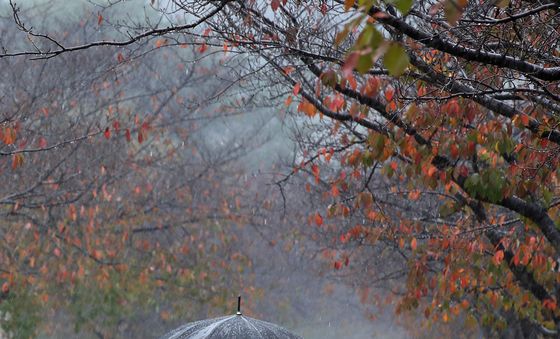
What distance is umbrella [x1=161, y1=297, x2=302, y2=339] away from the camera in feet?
21.3

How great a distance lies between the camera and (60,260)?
14.8 meters

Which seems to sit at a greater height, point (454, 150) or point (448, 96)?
point (454, 150)

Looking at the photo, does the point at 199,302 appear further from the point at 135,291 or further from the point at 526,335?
the point at 526,335

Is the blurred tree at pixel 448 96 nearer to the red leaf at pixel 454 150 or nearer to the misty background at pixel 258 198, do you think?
the red leaf at pixel 454 150

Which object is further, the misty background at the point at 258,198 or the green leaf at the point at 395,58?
the misty background at the point at 258,198

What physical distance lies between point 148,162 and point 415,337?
7.55 m

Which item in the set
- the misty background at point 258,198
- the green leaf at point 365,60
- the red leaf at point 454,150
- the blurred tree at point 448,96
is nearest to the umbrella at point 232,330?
the blurred tree at point 448,96

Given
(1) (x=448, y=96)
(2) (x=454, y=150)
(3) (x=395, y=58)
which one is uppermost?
(2) (x=454, y=150)

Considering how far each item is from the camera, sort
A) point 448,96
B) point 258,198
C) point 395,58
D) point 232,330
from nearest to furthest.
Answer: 1. point 395,58
2. point 448,96
3. point 232,330
4. point 258,198

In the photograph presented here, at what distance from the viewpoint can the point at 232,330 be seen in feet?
21.5

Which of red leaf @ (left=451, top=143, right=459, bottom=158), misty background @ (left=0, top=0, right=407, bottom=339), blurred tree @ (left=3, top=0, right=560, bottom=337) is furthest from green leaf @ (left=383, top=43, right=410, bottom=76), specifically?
misty background @ (left=0, top=0, right=407, bottom=339)

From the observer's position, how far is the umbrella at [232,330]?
6.49 m

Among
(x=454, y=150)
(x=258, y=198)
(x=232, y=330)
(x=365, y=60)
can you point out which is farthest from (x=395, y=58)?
(x=258, y=198)

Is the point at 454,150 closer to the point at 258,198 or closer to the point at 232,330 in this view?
the point at 232,330
